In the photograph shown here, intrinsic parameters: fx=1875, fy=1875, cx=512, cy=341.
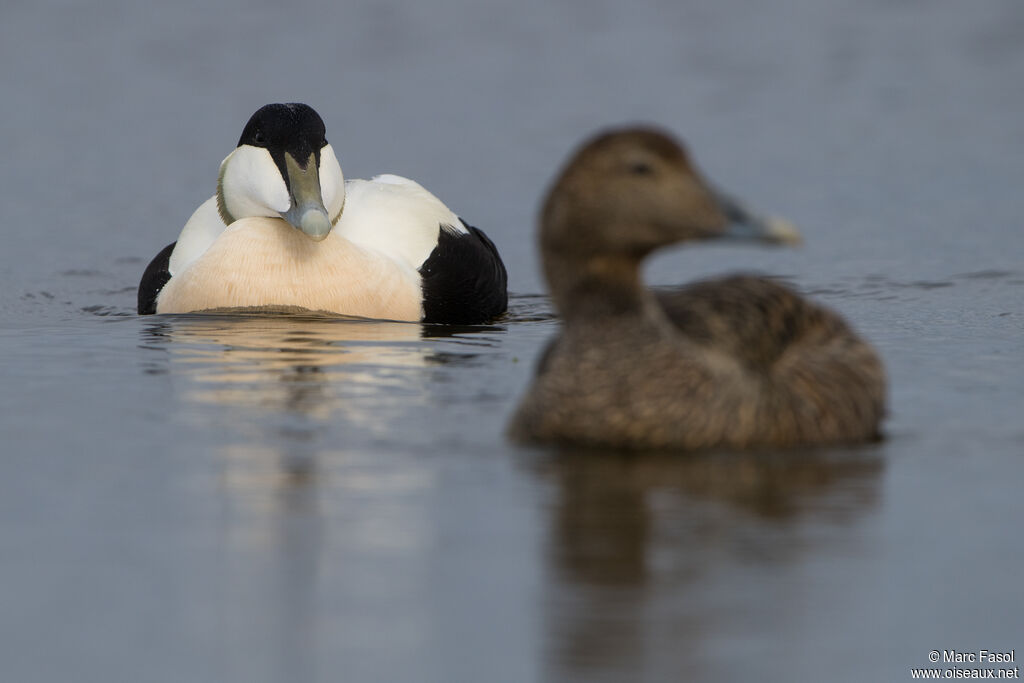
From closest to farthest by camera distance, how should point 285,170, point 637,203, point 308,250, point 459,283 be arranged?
point 637,203
point 285,170
point 308,250
point 459,283

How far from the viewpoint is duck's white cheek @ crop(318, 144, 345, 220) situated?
370 inches

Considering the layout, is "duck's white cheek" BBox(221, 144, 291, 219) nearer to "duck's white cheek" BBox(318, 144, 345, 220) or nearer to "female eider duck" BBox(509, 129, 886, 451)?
"duck's white cheek" BBox(318, 144, 345, 220)

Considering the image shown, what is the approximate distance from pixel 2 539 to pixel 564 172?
2.09 meters

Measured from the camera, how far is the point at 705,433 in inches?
226

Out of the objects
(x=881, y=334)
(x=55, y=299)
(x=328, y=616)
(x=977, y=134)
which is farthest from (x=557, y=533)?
(x=977, y=134)

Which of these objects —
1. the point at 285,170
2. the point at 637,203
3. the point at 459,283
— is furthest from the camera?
the point at 459,283

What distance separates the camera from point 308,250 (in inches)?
369

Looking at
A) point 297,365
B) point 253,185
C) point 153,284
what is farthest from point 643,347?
point 153,284

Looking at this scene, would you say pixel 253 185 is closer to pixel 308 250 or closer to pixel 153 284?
pixel 308 250

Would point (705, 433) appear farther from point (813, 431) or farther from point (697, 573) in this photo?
point (697, 573)

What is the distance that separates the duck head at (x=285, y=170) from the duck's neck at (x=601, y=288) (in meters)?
3.18

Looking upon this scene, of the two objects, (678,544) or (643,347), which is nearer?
(678,544)

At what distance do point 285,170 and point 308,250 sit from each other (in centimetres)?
42

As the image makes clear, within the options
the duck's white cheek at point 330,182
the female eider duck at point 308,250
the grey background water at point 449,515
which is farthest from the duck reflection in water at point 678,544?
the duck's white cheek at point 330,182
